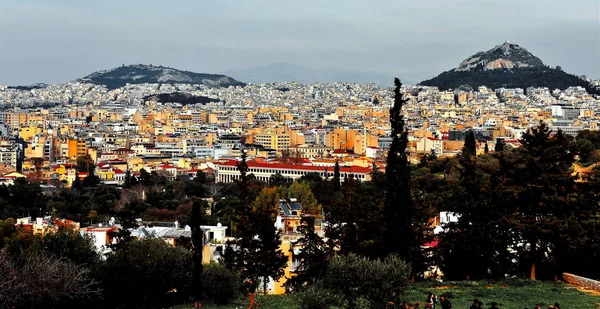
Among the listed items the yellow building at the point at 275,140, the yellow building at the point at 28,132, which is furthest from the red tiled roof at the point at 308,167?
the yellow building at the point at 28,132

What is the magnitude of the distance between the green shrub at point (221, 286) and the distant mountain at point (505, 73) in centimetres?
14675

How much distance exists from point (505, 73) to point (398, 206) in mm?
157329

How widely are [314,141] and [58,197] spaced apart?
5156 cm

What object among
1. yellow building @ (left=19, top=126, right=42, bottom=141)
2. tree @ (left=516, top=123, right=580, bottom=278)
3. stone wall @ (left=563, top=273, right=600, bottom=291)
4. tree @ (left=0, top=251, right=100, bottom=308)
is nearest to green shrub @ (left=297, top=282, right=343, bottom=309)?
tree @ (left=0, top=251, right=100, bottom=308)

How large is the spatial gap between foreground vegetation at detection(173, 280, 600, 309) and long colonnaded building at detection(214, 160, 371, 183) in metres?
40.5

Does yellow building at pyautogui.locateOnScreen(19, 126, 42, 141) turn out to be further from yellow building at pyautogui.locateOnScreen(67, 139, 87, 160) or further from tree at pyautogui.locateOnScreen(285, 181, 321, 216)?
tree at pyautogui.locateOnScreen(285, 181, 321, 216)

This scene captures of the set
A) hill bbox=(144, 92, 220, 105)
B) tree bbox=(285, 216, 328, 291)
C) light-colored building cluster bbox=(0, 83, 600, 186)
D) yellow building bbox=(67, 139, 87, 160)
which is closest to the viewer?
tree bbox=(285, 216, 328, 291)

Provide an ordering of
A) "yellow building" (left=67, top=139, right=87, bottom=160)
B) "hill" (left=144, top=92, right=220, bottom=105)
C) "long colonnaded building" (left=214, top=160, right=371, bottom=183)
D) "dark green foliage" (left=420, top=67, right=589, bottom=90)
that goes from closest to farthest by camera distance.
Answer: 1. "long colonnaded building" (left=214, top=160, right=371, bottom=183)
2. "yellow building" (left=67, top=139, right=87, bottom=160)
3. "dark green foliage" (left=420, top=67, right=589, bottom=90)
4. "hill" (left=144, top=92, right=220, bottom=105)

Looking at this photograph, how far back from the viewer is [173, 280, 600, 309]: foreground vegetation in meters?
12.1

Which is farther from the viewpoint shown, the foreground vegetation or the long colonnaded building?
the long colonnaded building

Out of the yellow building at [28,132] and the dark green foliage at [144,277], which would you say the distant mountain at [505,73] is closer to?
the yellow building at [28,132]

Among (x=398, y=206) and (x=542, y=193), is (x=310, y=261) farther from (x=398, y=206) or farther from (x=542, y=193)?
(x=542, y=193)

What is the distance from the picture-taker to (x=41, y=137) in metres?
87.5

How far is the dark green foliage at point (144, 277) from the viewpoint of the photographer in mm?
13930
